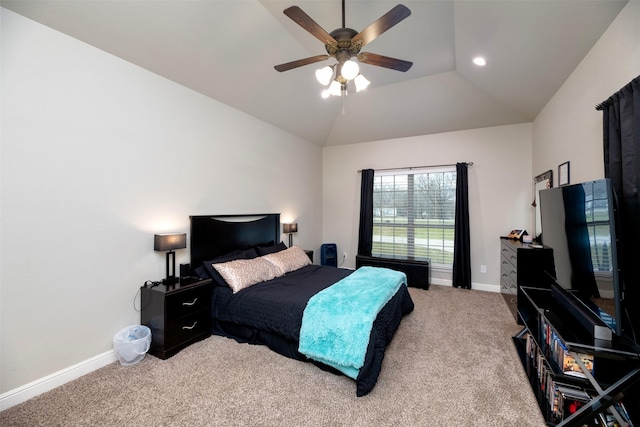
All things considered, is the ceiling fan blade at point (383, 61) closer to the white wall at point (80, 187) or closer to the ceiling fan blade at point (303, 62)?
the ceiling fan blade at point (303, 62)

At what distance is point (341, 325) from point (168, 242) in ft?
6.18

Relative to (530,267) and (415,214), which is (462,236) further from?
(530,267)

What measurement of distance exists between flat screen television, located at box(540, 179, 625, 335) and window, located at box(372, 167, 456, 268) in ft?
8.52

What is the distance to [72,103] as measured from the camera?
7.06 ft

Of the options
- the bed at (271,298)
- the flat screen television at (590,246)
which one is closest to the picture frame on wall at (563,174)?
the flat screen television at (590,246)

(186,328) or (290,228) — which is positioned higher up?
(290,228)

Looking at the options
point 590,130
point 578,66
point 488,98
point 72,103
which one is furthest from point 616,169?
point 72,103

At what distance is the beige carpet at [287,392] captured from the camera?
1.72 metres

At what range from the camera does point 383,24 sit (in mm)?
1771

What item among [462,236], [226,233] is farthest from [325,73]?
[462,236]

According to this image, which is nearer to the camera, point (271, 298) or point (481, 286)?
point (271, 298)

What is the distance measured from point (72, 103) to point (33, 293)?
151 centimetres

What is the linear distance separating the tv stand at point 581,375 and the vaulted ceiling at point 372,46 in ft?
7.19

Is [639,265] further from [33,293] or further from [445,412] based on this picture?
[33,293]
